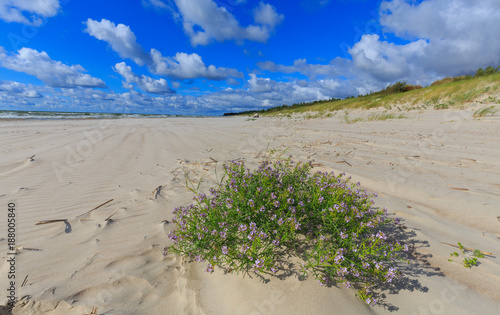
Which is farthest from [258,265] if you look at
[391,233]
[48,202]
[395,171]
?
[395,171]

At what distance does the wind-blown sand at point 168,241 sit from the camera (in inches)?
61.0

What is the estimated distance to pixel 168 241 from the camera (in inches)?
89.8

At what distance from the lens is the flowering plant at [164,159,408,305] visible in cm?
164

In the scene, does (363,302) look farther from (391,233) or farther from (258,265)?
(391,233)

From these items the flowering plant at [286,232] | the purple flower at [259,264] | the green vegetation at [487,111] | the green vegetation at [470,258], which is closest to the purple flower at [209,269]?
the flowering plant at [286,232]

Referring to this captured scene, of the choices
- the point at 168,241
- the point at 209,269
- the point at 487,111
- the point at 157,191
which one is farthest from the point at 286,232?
the point at 487,111

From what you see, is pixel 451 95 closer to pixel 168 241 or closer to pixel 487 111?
pixel 487 111

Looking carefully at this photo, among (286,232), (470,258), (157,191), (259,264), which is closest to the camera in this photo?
(259,264)

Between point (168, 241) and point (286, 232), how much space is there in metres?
1.36

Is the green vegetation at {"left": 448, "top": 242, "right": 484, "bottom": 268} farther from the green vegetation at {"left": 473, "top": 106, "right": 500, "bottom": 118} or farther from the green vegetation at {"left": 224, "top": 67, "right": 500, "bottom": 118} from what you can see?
the green vegetation at {"left": 224, "top": 67, "right": 500, "bottom": 118}

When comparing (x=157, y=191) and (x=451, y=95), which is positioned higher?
(x=451, y=95)

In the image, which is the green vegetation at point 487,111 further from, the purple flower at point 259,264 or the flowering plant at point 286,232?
the purple flower at point 259,264

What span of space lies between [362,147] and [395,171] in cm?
222

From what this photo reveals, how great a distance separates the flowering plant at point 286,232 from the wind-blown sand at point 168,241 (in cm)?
13
